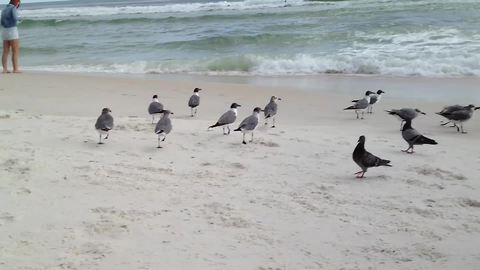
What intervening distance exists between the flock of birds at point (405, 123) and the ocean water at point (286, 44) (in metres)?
4.89

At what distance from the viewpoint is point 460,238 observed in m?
3.85

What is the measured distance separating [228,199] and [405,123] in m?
3.46

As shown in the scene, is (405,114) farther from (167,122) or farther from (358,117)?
(167,122)

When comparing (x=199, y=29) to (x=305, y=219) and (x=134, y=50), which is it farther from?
(x=305, y=219)

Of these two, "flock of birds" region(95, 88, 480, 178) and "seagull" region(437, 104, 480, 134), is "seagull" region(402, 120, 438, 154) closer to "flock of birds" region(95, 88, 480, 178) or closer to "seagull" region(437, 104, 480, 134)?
"flock of birds" region(95, 88, 480, 178)

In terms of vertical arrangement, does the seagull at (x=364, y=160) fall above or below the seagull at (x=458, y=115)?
below

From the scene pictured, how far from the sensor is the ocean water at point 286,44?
557 inches

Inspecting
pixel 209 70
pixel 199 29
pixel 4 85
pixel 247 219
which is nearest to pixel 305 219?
pixel 247 219

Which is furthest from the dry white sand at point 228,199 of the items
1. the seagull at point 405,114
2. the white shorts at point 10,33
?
the white shorts at point 10,33

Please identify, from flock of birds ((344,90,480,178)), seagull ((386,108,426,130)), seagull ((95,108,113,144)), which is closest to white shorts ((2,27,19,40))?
seagull ((95,108,113,144))

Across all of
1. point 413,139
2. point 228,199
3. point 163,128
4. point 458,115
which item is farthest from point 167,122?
point 458,115

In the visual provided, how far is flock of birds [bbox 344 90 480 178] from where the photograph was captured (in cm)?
540

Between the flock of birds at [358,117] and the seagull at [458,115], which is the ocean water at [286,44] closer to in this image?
the flock of birds at [358,117]

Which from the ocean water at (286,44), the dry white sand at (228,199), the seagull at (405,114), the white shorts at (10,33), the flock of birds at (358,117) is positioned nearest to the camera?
the dry white sand at (228,199)
